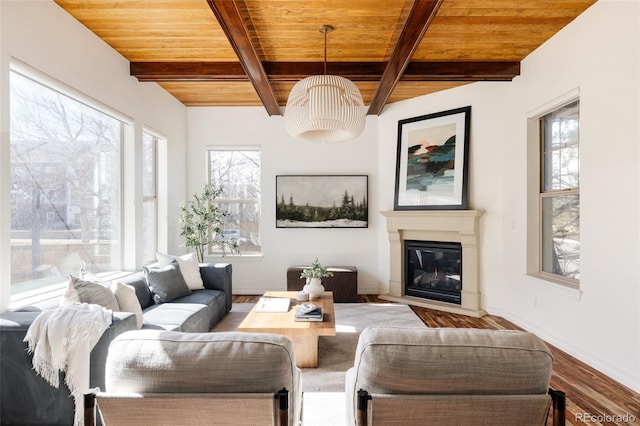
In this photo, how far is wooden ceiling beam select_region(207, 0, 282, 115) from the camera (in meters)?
2.68

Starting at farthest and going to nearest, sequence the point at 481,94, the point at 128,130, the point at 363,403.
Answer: the point at 481,94 → the point at 128,130 → the point at 363,403

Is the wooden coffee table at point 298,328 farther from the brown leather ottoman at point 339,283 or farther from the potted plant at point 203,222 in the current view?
the potted plant at point 203,222

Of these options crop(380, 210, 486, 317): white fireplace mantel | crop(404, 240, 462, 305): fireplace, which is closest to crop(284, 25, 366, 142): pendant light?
crop(380, 210, 486, 317): white fireplace mantel

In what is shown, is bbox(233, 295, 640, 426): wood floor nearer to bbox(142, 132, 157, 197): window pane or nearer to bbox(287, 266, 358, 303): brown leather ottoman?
bbox(287, 266, 358, 303): brown leather ottoman

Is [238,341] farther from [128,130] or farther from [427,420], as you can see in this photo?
[128,130]

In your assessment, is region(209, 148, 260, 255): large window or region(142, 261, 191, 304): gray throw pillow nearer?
region(142, 261, 191, 304): gray throw pillow

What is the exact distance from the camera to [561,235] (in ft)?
12.1

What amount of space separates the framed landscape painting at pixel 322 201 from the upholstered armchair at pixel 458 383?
4640mm

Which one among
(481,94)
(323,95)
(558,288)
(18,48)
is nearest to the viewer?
(18,48)

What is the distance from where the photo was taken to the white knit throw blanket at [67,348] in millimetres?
1891

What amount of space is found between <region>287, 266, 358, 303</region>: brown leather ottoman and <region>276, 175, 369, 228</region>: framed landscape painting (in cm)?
85

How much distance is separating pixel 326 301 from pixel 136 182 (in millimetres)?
2589

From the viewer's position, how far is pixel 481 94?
15.2ft

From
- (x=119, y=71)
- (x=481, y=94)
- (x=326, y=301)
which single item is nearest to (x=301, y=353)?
(x=326, y=301)
